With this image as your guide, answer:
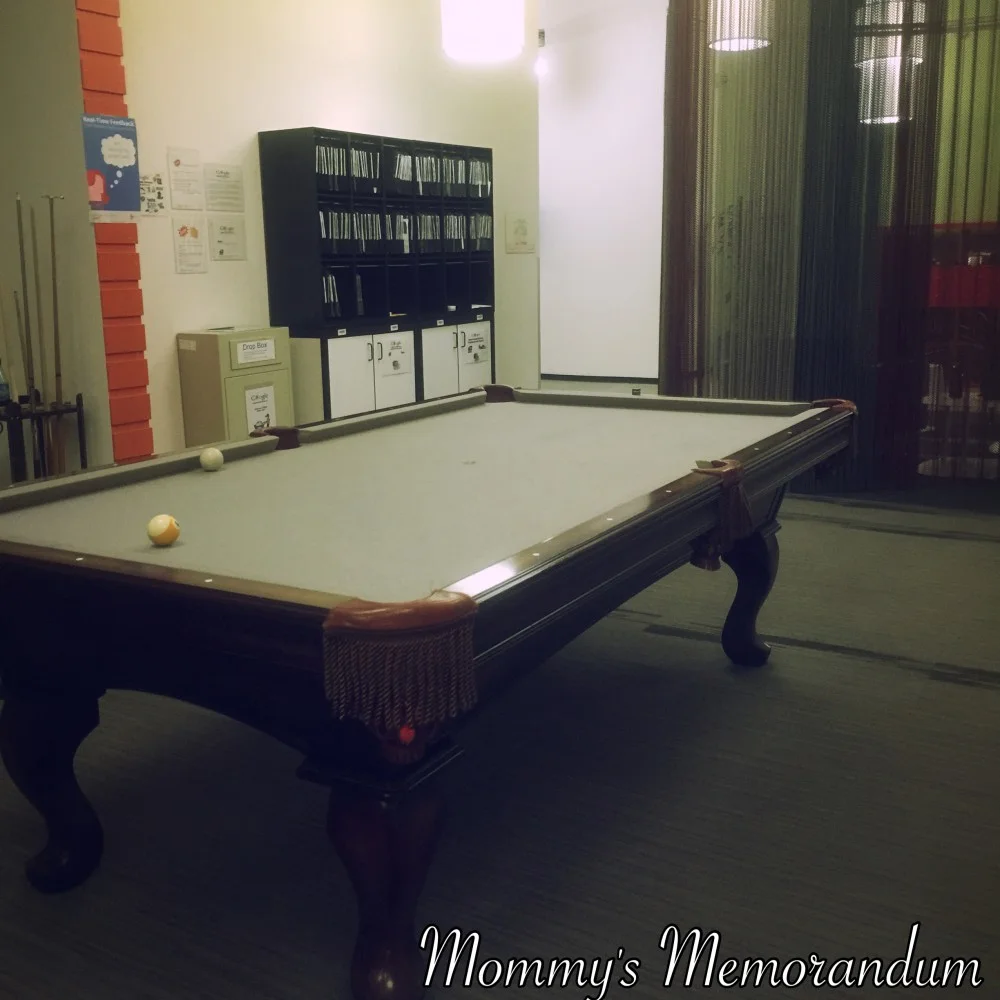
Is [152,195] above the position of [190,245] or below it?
above

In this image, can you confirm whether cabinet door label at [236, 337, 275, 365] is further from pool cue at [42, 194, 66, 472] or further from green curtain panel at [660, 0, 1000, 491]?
green curtain panel at [660, 0, 1000, 491]

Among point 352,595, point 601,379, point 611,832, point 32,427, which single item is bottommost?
point 611,832

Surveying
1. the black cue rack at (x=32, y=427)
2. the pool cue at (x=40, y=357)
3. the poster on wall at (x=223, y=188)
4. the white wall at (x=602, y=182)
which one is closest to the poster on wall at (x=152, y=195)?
the poster on wall at (x=223, y=188)

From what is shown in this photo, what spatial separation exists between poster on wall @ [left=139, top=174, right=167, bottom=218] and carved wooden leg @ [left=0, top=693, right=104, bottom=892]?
3.12 metres

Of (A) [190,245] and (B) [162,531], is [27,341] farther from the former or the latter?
(B) [162,531]

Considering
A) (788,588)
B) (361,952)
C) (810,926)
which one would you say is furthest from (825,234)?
(361,952)

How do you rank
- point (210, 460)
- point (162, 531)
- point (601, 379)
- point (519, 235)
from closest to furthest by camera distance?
point (162, 531), point (210, 460), point (519, 235), point (601, 379)

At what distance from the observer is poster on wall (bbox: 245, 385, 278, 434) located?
4879 mm

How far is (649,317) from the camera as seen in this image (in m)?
8.71

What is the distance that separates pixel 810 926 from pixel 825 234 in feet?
13.3

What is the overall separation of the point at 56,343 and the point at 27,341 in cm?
15

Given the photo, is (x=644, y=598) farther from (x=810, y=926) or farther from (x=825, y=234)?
(x=825, y=234)

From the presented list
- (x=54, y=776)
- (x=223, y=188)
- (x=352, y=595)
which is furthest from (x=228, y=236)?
(x=352, y=595)

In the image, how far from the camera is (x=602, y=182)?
867 cm
